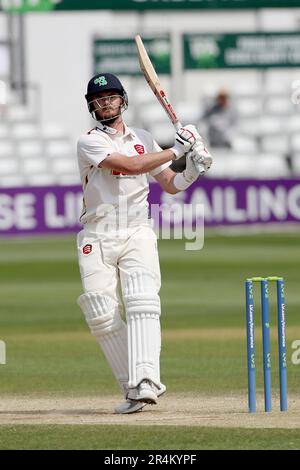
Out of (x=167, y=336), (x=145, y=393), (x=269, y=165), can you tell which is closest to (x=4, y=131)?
(x=269, y=165)

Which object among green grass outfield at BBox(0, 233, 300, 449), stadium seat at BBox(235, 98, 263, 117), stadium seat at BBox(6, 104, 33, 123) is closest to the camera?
green grass outfield at BBox(0, 233, 300, 449)

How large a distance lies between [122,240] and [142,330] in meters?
0.48

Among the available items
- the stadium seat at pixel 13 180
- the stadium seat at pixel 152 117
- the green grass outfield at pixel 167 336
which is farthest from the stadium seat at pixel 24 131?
the green grass outfield at pixel 167 336

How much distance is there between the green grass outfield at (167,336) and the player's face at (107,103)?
1.61 m

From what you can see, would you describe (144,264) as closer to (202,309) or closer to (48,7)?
(202,309)

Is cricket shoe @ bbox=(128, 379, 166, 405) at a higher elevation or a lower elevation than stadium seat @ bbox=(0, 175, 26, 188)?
lower

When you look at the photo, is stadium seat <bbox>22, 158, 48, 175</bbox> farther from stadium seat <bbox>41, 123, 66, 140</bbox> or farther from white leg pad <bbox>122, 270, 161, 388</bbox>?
white leg pad <bbox>122, 270, 161, 388</bbox>

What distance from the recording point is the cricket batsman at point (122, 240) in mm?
6750

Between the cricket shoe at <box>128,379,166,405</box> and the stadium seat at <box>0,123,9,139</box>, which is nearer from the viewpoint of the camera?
the cricket shoe at <box>128,379,166,405</box>

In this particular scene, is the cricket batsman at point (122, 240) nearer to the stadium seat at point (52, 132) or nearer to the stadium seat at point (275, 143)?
the stadium seat at point (52, 132)

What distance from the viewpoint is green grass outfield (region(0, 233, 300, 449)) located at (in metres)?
5.97

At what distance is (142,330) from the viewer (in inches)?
265

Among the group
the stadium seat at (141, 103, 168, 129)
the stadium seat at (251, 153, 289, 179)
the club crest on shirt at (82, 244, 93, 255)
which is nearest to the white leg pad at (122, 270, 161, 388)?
the club crest on shirt at (82, 244, 93, 255)

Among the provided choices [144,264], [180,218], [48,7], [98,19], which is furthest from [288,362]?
[98,19]
